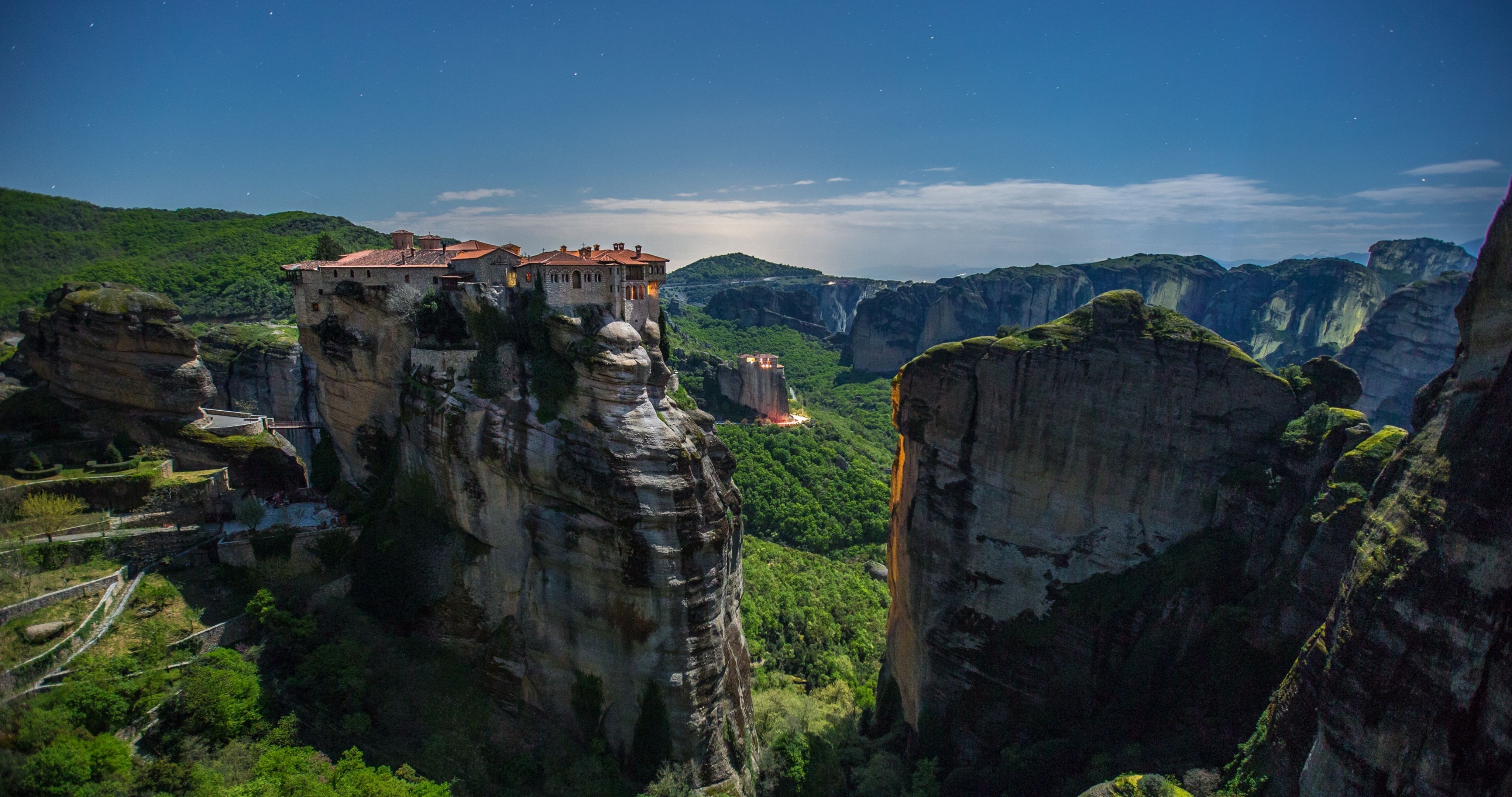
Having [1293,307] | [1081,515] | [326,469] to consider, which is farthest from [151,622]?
[1293,307]

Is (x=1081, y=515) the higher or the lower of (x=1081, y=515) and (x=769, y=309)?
the lower

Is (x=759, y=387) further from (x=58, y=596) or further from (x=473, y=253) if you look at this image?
(x=58, y=596)

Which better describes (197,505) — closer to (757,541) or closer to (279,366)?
(279,366)

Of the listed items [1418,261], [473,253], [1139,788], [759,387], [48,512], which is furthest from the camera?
[1418,261]

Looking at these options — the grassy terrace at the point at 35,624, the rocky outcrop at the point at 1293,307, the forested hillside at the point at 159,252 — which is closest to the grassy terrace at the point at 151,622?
the grassy terrace at the point at 35,624

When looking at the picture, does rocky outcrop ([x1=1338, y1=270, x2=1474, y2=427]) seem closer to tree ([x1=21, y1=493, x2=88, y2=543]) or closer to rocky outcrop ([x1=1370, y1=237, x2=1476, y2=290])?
rocky outcrop ([x1=1370, y1=237, x2=1476, y2=290])

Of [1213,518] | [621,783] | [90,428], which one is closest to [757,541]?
[621,783]

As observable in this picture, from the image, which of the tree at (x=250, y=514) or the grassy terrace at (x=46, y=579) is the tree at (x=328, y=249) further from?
the grassy terrace at (x=46, y=579)
